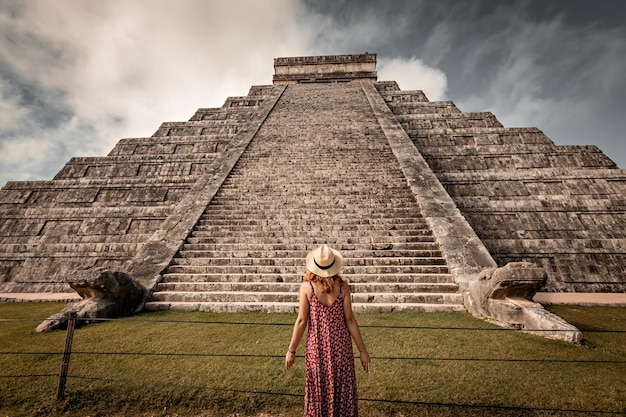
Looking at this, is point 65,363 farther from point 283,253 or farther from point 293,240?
point 293,240

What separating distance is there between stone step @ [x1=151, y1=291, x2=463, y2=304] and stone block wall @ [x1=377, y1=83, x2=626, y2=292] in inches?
134

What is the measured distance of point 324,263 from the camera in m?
2.42

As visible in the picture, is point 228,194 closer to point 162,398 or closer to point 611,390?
point 162,398

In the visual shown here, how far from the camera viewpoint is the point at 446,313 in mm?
5609

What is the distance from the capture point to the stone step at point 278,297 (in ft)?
19.5

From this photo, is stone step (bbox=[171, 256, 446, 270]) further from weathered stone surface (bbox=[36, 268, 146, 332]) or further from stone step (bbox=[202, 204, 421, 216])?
stone step (bbox=[202, 204, 421, 216])

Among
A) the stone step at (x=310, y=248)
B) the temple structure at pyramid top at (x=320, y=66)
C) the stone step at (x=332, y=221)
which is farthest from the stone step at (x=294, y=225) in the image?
the temple structure at pyramid top at (x=320, y=66)

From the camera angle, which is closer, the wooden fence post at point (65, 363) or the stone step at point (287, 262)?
the wooden fence post at point (65, 363)

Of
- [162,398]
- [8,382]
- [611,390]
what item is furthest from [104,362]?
[611,390]

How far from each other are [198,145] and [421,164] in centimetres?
918

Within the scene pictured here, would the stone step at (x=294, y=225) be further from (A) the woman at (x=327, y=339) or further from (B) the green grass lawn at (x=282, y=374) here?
(A) the woman at (x=327, y=339)

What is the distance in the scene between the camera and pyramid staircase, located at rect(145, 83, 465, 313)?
618cm

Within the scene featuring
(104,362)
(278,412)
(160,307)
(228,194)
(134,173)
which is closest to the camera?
(278,412)

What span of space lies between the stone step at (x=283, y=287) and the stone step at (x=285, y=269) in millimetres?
378
